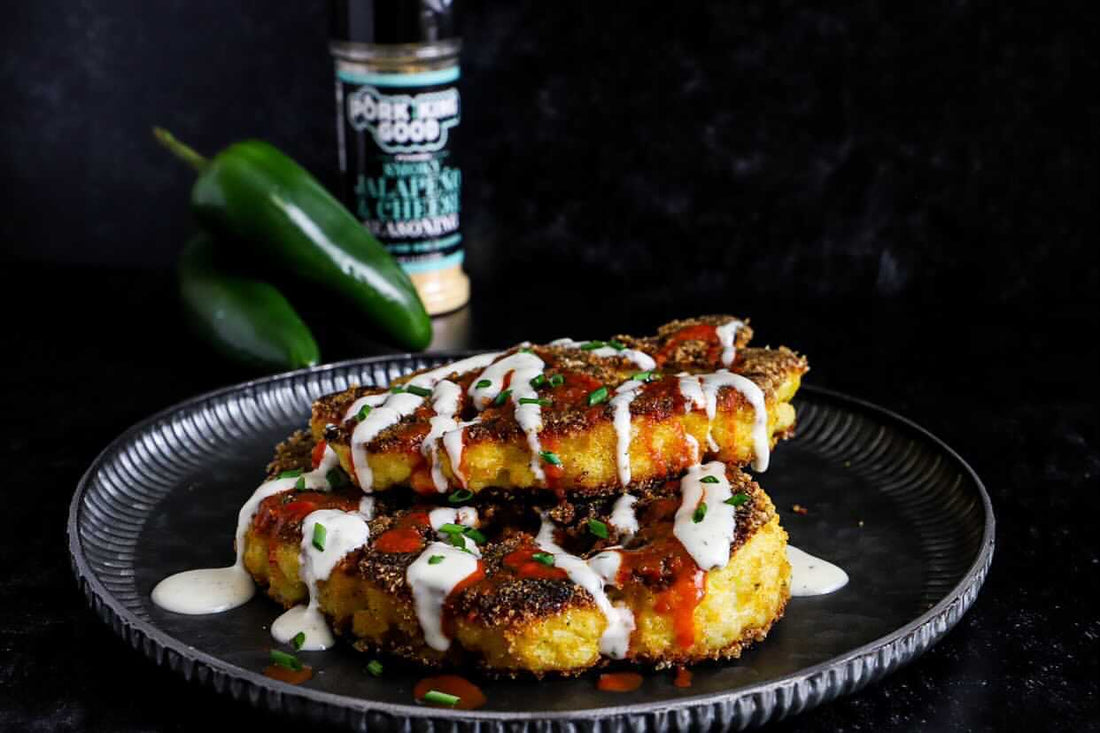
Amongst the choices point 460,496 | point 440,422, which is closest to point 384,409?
point 440,422

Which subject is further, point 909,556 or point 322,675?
point 909,556

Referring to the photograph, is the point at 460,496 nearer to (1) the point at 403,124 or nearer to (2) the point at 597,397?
(2) the point at 597,397

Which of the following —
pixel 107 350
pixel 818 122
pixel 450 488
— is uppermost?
pixel 818 122

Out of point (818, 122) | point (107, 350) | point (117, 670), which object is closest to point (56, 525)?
point (117, 670)

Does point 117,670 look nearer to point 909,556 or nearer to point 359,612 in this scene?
point 359,612

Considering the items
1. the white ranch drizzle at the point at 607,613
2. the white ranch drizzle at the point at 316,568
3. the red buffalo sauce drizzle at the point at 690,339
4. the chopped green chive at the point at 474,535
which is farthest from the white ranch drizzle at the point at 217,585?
the red buffalo sauce drizzle at the point at 690,339

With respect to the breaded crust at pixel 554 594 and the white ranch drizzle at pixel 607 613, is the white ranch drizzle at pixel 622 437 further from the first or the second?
the white ranch drizzle at pixel 607 613
